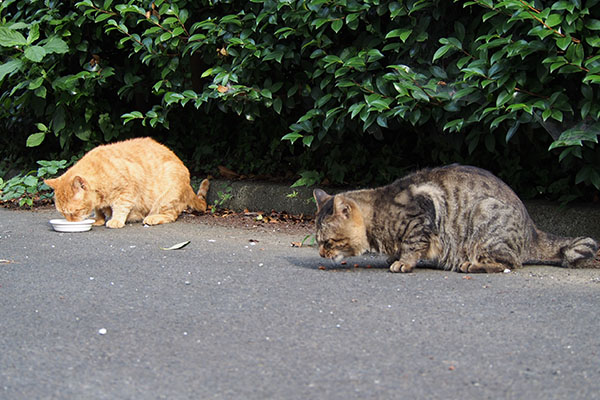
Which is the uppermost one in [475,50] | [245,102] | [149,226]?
[475,50]

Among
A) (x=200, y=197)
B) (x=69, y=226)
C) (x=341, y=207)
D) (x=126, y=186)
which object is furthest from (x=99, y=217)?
(x=341, y=207)

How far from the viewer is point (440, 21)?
5797mm

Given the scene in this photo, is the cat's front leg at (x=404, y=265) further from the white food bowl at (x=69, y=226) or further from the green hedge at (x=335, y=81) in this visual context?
the white food bowl at (x=69, y=226)

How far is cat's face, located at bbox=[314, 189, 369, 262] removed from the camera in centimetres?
492

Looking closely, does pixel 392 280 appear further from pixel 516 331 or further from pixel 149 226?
pixel 149 226

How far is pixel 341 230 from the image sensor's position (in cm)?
491

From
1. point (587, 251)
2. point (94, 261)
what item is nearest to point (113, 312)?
point (94, 261)

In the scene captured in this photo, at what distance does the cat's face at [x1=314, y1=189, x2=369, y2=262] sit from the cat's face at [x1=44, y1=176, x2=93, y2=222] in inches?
120

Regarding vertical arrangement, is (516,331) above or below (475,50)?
below

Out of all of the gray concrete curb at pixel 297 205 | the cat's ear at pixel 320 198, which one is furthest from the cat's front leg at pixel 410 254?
the gray concrete curb at pixel 297 205

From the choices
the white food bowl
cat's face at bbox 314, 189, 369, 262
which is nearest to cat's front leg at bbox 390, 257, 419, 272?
cat's face at bbox 314, 189, 369, 262

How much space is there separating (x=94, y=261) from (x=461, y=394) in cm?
344

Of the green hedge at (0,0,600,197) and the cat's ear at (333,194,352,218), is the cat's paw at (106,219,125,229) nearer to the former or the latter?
the green hedge at (0,0,600,197)

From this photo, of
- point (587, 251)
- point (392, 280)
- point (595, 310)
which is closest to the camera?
point (595, 310)
